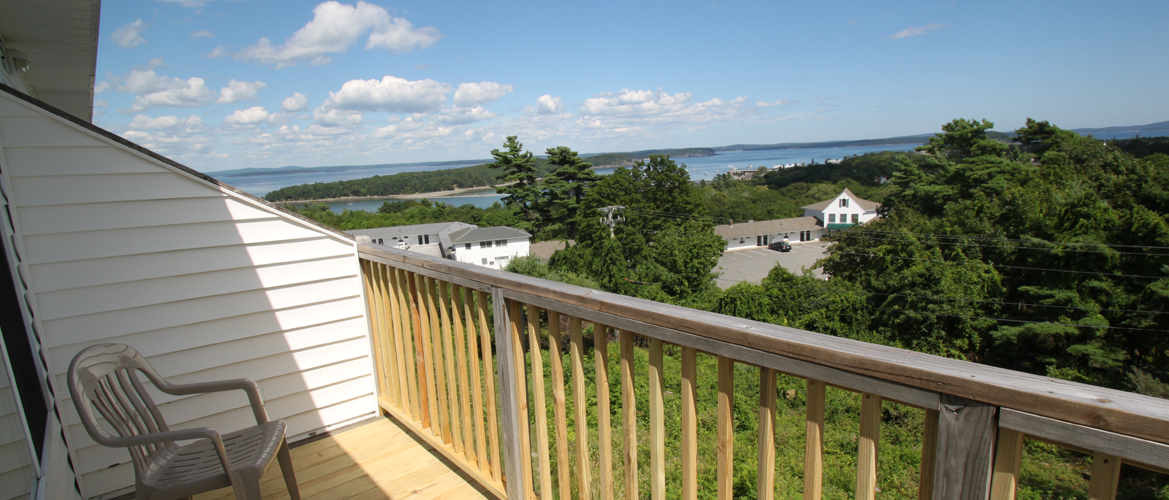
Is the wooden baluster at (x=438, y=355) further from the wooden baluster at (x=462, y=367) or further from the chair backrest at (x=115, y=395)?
the chair backrest at (x=115, y=395)

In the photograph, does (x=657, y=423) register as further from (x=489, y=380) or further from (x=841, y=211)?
(x=841, y=211)

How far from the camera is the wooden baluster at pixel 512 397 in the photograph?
5.44ft

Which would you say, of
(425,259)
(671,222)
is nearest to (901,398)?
(425,259)

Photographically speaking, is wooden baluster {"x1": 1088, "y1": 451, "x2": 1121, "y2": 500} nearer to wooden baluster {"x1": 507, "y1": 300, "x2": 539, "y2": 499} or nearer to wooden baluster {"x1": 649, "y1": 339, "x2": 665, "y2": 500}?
wooden baluster {"x1": 649, "y1": 339, "x2": 665, "y2": 500}

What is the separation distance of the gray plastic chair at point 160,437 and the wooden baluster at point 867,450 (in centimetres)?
165

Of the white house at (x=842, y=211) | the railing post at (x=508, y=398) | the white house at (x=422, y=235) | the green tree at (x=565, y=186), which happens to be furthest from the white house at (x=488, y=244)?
the railing post at (x=508, y=398)

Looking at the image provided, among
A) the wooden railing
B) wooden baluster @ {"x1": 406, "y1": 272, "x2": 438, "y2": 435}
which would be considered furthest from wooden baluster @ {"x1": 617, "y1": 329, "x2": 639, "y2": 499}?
wooden baluster @ {"x1": 406, "y1": 272, "x2": 438, "y2": 435}

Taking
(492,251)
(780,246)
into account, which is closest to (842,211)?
(780,246)

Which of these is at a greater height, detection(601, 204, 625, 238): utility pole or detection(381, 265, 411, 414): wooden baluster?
detection(381, 265, 411, 414): wooden baluster

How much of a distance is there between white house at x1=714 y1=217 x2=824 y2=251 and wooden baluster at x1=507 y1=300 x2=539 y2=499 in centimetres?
4175

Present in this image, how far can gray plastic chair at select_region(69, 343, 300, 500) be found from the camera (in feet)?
4.85

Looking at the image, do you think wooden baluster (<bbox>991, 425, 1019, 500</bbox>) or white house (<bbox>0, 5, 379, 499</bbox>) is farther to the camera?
white house (<bbox>0, 5, 379, 499</bbox>)

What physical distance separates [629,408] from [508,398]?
0.58 metres

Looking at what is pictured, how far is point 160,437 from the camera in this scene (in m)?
1.41
